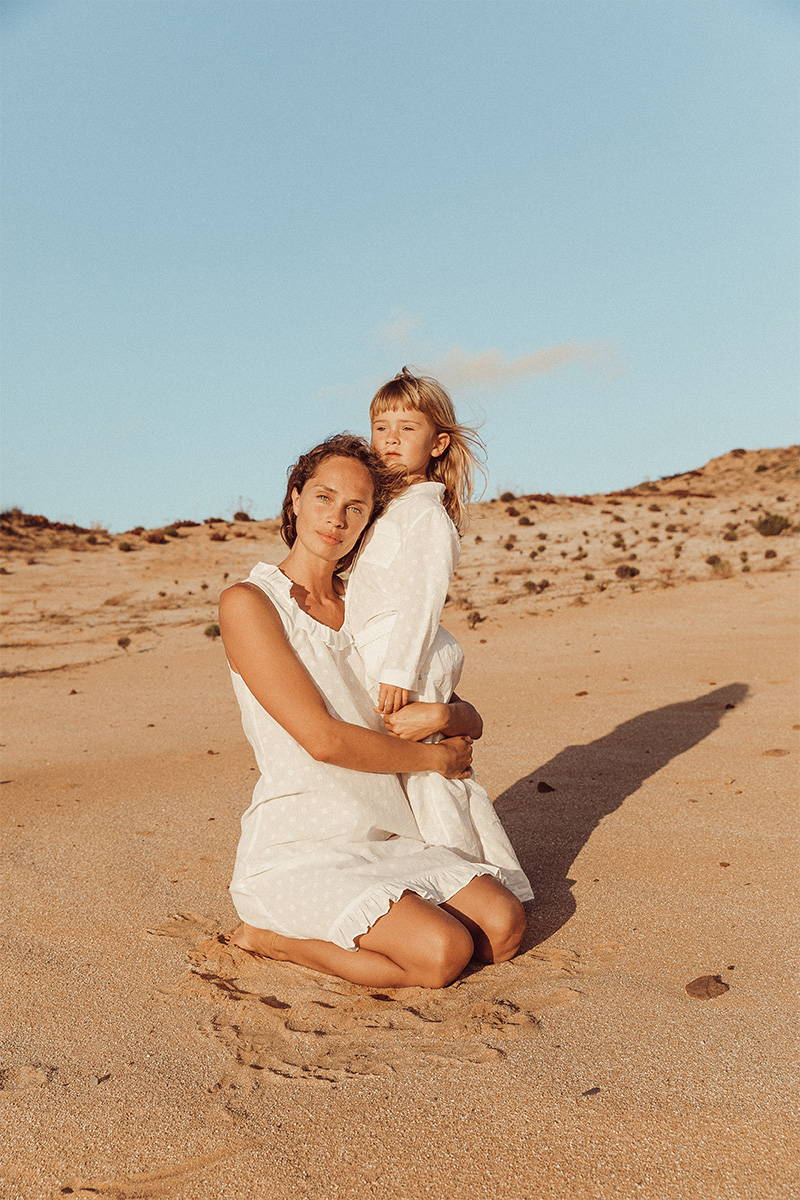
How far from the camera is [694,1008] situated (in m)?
2.88

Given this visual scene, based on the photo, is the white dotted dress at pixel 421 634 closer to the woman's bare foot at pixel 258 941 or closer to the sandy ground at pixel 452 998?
the sandy ground at pixel 452 998

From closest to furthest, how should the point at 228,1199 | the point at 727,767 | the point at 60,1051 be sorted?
the point at 228,1199 < the point at 60,1051 < the point at 727,767

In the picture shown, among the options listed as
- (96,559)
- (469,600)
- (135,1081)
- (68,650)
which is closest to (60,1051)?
(135,1081)

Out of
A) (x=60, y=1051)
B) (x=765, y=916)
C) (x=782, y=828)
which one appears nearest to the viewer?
(x=60, y=1051)

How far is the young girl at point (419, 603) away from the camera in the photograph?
11.3ft

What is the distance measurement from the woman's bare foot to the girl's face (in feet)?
5.76

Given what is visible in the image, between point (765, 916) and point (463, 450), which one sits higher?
point (463, 450)

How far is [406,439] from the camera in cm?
388

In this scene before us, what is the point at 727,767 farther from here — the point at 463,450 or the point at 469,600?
the point at 469,600

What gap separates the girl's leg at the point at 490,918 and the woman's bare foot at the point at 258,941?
22.6 inches

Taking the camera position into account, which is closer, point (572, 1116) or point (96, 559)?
point (572, 1116)

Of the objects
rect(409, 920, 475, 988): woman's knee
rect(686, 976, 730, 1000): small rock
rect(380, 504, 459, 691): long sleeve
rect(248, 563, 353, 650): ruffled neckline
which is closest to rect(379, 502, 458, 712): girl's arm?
rect(380, 504, 459, 691): long sleeve

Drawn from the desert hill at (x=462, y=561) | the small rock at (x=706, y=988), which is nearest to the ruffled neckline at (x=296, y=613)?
the small rock at (x=706, y=988)

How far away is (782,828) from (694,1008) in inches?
81.7
